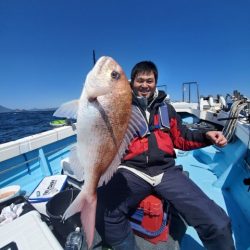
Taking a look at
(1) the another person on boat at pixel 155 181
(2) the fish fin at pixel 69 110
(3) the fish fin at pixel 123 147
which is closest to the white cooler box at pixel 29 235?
(3) the fish fin at pixel 123 147

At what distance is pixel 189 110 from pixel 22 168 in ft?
27.8

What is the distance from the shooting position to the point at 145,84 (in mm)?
2262

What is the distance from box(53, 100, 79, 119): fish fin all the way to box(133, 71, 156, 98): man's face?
1.06 meters

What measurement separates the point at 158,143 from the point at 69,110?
1.09 meters

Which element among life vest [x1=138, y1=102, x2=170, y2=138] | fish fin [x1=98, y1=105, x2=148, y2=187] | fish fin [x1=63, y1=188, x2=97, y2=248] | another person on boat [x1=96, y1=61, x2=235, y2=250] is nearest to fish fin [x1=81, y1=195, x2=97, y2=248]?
fish fin [x1=63, y1=188, x2=97, y2=248]

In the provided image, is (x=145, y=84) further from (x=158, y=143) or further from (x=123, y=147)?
(x=123, y=147)

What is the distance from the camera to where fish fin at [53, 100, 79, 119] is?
1.35 m

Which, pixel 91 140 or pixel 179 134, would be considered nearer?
pixel 91 140

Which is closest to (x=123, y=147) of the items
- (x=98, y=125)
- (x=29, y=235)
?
(x=98, y=125)

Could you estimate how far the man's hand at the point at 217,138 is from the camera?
196 cm

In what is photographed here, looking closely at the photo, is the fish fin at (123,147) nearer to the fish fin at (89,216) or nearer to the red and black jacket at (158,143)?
the fish fin at (89,216)

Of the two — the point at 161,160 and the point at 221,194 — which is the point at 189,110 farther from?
the point at 161,160

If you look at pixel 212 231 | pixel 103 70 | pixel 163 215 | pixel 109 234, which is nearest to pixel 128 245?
pixel 109 234

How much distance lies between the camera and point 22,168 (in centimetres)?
354
